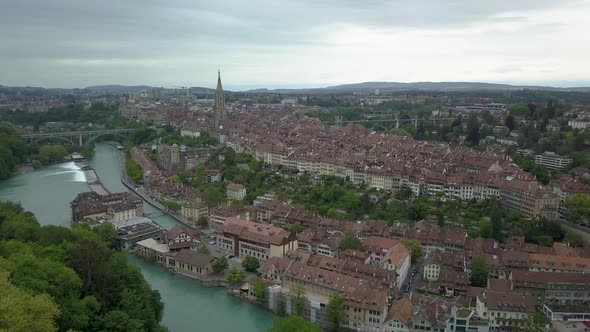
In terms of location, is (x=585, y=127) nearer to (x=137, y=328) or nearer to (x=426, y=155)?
(x=426, y=155)

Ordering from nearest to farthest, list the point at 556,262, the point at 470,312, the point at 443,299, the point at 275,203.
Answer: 1. the point at 470,312
2. the point at 443,299
3. the point at 556,262
4. the point at 275,203

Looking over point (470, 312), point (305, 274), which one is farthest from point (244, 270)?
point (470, 312)

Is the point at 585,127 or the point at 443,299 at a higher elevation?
the point at 585,127

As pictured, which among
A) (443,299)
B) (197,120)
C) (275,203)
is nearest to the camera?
(443,299)

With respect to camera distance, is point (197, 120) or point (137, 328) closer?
point (137, 328)

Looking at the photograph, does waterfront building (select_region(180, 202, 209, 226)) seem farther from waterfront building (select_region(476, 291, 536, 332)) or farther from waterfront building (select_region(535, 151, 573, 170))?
waterfront building (select_region(535, 151, 573, 170))
